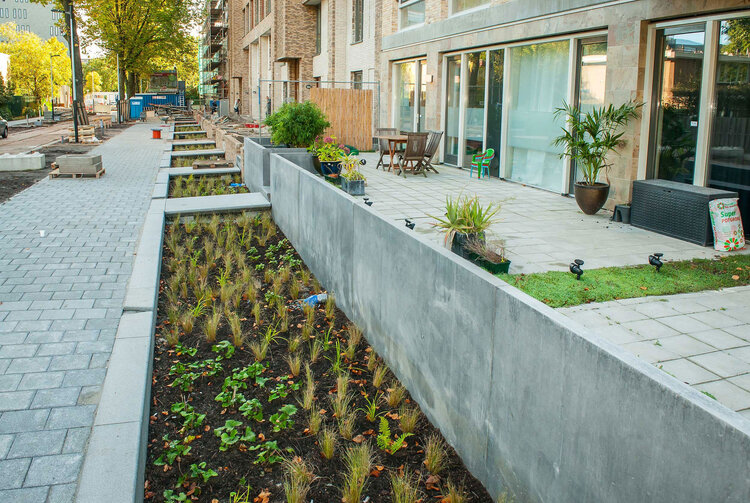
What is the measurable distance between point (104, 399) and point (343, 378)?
1.73 m

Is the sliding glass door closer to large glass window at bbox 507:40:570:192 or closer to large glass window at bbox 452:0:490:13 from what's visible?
large glass window at bbox 452:0:490:13

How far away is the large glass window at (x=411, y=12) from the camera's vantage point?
1789 centimetres

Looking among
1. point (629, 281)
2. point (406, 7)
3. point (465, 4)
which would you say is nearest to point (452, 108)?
point (465, 4)

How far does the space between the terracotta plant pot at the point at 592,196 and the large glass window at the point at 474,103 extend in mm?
5113

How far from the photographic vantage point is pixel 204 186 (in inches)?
601

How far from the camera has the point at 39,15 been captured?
116875 mm

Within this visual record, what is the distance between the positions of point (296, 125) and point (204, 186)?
2709 mm

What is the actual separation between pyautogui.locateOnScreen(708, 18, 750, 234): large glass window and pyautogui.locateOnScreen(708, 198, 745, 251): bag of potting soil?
747 millimetres

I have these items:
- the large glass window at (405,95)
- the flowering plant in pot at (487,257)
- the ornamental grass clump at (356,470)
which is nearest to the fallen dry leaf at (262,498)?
the ornamental grass clump at (356,470)

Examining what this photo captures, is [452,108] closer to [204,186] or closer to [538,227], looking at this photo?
[204,186]

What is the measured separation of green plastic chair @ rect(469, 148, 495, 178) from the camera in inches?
547

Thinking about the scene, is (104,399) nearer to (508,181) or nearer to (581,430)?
(581,430)

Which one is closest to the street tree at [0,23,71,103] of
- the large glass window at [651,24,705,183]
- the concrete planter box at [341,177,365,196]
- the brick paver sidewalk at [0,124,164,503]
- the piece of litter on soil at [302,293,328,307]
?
the brick paver sidewalk at [0,124,164,503]

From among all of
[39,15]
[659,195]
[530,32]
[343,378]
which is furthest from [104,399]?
[39,15]
